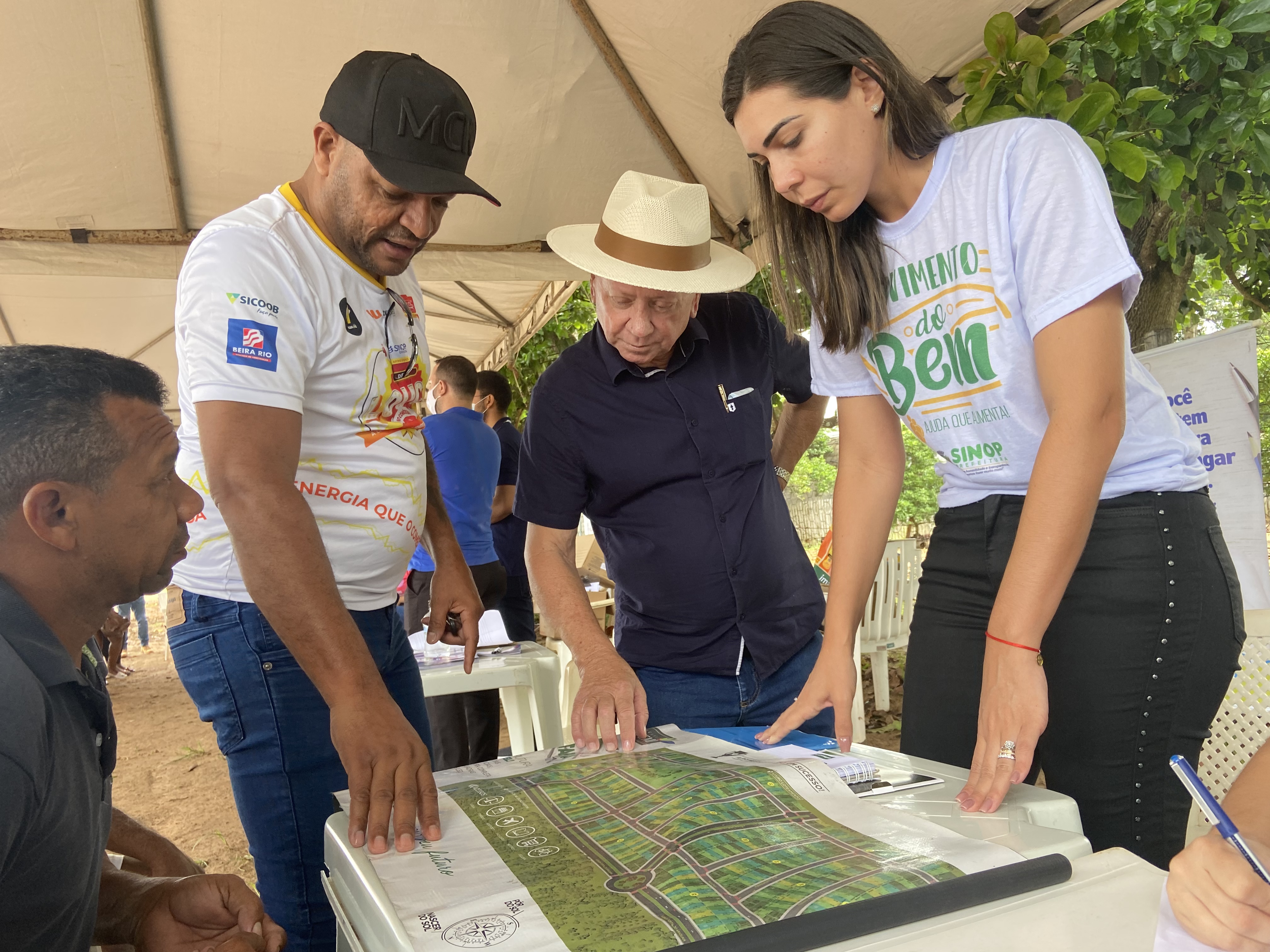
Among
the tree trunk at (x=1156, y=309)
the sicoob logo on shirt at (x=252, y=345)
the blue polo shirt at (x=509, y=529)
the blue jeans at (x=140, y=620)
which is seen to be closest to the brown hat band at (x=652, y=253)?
the sicoob logo on shirt at (x=252, y=345)

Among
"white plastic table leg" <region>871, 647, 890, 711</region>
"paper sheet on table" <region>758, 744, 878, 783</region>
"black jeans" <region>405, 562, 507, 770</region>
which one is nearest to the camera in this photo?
"paper sheet on table" <region>758, 744, 878, 783</region>

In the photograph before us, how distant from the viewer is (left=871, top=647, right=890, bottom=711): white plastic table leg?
5.50 metres

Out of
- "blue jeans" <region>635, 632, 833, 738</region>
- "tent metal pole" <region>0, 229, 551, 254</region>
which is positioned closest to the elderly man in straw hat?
"blue jeans" <region>635, 632, 833, 738</region>

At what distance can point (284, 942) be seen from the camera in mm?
1252

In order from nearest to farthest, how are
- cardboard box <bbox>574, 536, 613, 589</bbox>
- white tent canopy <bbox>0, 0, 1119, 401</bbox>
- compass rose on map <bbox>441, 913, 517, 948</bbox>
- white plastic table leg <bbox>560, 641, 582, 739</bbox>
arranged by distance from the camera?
1. compass rose on map <bbox>441, 913, 517, 948</bbox>
2. white tent canopy <bbox>0, 0, 1119, 401</bbox>
3. white plastic table leg <bbox>560, 641, 582, 739</bbox>
4. cardboard box <bbox>574, 536, 613, 589</bbox>

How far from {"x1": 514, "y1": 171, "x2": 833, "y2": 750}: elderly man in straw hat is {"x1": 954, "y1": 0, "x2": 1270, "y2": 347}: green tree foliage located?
0.76 meters

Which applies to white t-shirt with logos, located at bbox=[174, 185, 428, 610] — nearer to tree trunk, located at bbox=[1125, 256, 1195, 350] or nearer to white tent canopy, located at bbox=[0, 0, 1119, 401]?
white tent canopy, located at bbox=[0, 0, 1119, 401]

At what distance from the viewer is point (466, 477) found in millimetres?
4082

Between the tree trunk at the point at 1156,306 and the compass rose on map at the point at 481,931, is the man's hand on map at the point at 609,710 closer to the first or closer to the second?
the compass rose on map at the point at 481,931

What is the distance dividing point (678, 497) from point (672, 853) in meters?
1.04

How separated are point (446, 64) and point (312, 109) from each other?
0.52m

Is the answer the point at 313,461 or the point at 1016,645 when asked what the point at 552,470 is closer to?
the point at 313,461

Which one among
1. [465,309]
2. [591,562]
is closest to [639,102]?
[465,309]

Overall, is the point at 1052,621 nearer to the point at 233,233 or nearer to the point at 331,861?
the point at 331,861
